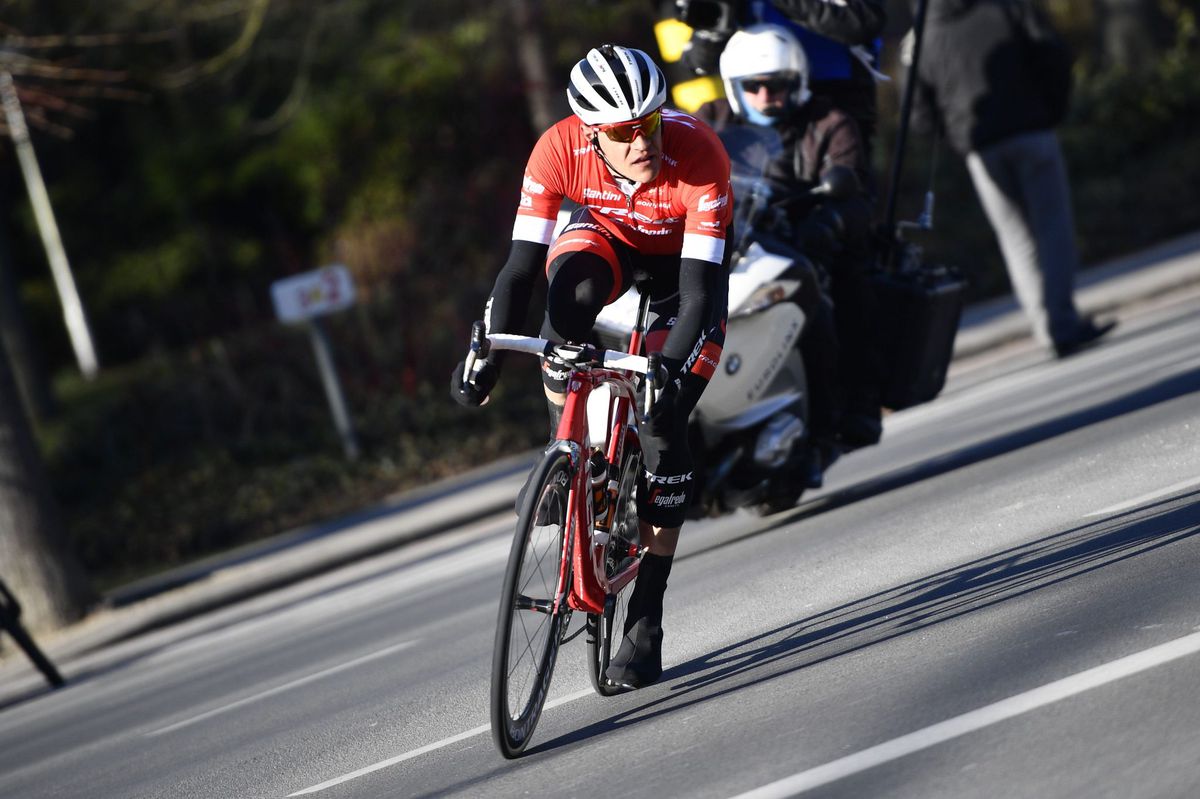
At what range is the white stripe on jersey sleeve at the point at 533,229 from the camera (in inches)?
224

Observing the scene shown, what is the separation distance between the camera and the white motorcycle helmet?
26.6 feet

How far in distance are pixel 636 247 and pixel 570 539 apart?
128cm

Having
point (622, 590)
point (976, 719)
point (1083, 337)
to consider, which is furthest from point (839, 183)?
point (1083, 337)

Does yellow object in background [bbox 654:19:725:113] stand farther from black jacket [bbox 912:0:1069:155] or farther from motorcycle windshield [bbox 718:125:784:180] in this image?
black jacket [bbox 912:0:1069:155]

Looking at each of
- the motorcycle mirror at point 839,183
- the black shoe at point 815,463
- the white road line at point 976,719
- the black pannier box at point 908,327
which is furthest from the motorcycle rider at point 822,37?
the white road line at point 976,719

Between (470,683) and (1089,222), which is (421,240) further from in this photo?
(470,683)

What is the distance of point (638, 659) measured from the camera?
18.0ft

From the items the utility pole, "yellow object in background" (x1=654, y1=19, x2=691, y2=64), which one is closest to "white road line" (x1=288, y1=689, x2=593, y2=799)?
"yellow object in background" (x1=654, y1=19, x2=691, y2=64)

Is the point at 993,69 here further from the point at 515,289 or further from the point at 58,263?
the point at 58,263

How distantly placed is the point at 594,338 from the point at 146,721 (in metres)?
2.88

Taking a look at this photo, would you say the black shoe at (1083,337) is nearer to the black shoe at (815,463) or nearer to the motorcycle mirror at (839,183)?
the black shoe at (815,463)

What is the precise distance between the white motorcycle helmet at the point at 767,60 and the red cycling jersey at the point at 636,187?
95.4 inches

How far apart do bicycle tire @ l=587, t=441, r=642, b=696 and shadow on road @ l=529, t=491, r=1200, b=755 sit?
6.0 inches

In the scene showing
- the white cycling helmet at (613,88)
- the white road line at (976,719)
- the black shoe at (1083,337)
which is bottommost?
the black shoe at (1083,337)
